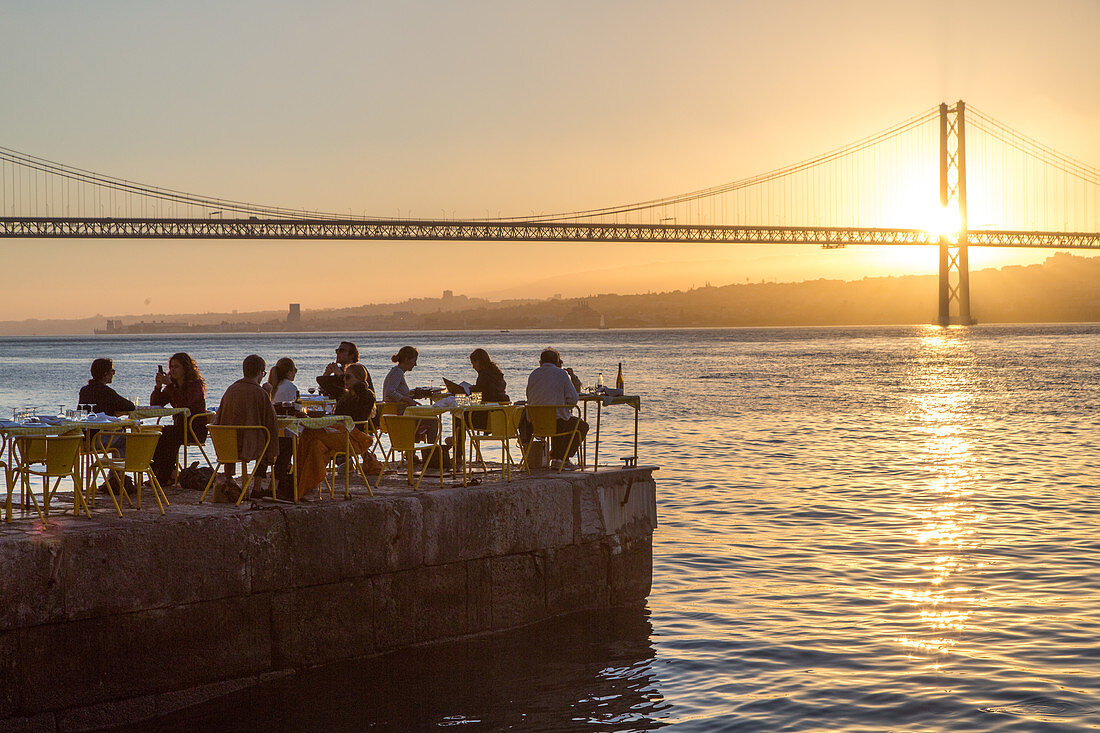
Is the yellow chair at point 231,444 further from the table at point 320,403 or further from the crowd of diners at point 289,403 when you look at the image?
the table at point 320,403

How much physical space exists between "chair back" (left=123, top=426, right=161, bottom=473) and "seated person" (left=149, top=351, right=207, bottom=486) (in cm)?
146

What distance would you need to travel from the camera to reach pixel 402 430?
7.54 metres

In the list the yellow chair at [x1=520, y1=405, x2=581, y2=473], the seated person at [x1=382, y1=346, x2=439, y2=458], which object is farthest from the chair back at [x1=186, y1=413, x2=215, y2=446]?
the yellow chair at [x1=520, y1=405, x2=581, y2=473]

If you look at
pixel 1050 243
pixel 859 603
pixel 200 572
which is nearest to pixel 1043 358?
pixel 1050 243

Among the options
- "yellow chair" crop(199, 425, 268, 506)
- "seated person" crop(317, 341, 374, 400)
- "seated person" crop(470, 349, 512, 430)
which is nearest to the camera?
"yellow chair" crop(199, 425, 268, 506)

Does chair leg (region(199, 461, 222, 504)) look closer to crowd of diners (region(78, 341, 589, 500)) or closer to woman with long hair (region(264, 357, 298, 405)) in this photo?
crowd of diners (region(78, 341, 589, 500))

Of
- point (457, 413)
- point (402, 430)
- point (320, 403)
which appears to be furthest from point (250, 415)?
point (320, 403)

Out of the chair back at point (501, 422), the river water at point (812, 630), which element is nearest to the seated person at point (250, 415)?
the river water at point (812, 630)

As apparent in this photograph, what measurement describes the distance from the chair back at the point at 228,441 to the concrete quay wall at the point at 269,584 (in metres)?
0.38

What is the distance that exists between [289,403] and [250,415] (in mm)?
1342

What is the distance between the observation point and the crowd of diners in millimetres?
6797

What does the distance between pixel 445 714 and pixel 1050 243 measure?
279ft

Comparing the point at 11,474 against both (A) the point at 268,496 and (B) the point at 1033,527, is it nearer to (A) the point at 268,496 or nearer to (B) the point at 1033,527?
(A) the point at 268,496

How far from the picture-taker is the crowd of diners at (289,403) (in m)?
6.80
